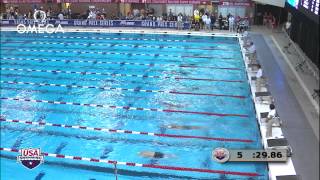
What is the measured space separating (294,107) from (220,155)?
365 cm

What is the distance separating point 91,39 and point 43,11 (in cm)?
555

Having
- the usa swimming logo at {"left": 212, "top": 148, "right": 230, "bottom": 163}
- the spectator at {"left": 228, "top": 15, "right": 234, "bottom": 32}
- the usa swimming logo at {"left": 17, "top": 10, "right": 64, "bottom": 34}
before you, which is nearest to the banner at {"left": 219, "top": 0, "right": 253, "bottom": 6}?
the spectator at {"left": 228, "top": 15, "right": 234, "bottom": 32}

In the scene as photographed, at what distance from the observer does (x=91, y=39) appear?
827 inches

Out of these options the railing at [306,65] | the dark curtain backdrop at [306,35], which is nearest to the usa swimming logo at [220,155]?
the railing at [306,65]

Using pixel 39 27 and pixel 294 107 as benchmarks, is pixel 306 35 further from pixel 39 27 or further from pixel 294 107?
pixel 39 27

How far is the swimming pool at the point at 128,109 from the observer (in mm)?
8836

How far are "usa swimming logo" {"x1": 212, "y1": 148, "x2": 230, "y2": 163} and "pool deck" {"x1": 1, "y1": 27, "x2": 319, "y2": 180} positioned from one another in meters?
1.28

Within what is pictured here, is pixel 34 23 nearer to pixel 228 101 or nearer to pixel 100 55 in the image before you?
pixel 100 55

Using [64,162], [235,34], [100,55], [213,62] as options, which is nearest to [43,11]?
[100,55]

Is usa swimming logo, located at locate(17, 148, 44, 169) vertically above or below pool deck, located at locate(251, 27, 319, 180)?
above

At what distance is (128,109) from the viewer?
11.8 meters

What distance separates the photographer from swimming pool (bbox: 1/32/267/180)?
8.84 metres

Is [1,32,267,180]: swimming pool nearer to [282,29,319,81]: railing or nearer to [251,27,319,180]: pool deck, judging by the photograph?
[251,27,319,180]: pool deck

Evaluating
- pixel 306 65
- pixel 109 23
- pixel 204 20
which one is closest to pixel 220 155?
pixel 306 65
